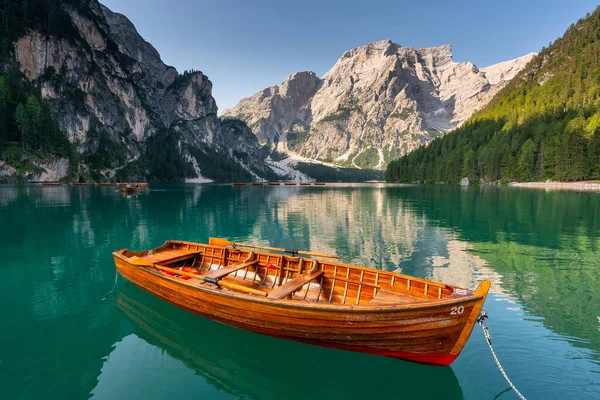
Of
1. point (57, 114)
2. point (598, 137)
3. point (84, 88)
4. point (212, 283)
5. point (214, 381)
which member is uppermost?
point (84, 88)

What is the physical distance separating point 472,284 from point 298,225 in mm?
23925

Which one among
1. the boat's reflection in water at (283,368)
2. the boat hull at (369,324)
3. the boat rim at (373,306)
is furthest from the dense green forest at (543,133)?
the boat's reflection in water at (283,368)

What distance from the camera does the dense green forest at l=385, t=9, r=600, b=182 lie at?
11138 centimetres

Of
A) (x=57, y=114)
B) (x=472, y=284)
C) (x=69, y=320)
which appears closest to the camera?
(x=69, y=320)

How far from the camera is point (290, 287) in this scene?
11.5 m

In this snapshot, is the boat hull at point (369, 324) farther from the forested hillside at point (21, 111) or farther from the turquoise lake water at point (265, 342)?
the forested hillside at point (21, 111)

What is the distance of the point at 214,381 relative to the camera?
927 cm

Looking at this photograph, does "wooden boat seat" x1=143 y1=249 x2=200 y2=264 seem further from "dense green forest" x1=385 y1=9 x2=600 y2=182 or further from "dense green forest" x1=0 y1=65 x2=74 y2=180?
"dense green forest" x1=385 y1=9 x2=600 y2=182

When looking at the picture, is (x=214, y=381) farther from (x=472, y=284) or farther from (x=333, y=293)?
(x=472, y=284)

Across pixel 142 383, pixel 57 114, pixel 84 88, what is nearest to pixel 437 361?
pixel 142 383

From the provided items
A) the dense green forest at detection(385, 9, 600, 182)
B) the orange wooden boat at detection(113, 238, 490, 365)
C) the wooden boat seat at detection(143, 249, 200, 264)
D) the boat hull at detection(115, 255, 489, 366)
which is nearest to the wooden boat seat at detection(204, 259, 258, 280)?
the orange wooden boat at detection(113, 238, 490, 365)

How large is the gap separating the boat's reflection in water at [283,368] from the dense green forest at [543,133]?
139 meters

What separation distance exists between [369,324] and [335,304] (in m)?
1.18

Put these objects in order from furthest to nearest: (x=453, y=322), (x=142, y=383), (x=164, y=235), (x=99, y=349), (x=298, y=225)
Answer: (x=298, y=225)
(x=164, y=235)
(x=99, y=349)
(x=142, y=383)
(x=453, y=322)
